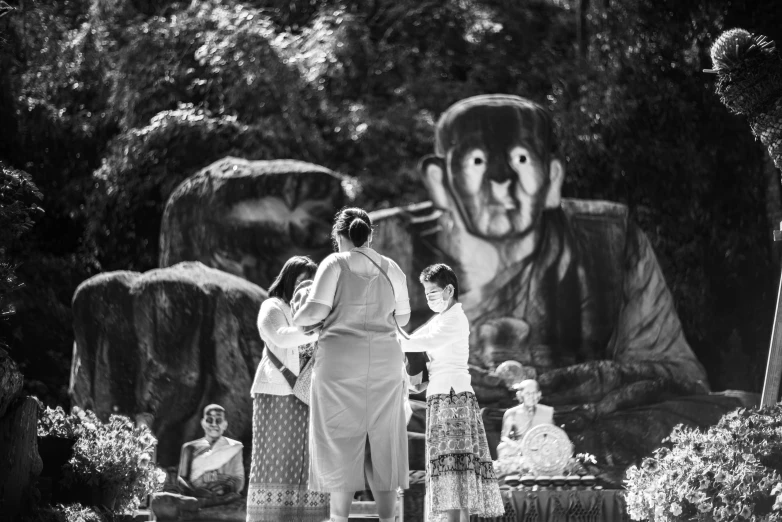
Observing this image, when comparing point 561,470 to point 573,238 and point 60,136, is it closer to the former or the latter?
point 573,238

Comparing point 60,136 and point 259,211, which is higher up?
point 60,136

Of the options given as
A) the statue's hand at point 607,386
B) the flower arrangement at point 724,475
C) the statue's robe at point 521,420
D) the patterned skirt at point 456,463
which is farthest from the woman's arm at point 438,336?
the statue's hand at point 607,386

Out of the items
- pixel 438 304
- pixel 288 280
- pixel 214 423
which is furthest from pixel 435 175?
pixel 288 280

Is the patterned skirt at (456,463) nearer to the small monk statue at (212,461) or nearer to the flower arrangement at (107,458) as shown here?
the flower arrangement at (107,458)

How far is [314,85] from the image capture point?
14414 mm

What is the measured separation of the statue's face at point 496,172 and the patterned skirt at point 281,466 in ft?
18.8

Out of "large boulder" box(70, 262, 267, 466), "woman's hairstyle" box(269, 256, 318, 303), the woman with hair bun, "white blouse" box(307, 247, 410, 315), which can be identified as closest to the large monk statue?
Result: "large boulder" box(70, 262, 267, 466)

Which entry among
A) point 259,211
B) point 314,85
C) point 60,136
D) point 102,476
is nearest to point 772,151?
point 102,476

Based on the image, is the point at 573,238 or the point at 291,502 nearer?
the point at 291,502

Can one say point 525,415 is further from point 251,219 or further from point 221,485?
point 251,219

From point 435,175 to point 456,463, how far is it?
18.8 ft

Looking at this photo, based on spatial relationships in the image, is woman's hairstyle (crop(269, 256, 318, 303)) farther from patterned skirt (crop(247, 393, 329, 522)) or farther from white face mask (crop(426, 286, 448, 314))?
white face mask (crop(426, 286, 448, 314))

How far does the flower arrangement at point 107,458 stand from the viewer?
19.7 ft

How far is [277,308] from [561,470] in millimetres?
2544
